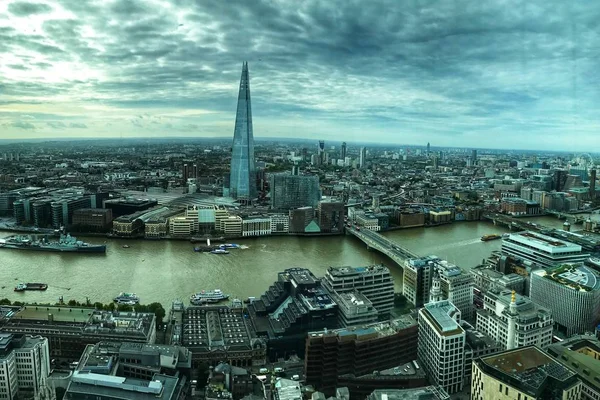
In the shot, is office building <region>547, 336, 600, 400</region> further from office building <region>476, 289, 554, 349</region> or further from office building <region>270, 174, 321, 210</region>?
office building <region>270, 174, 321, 210</region>

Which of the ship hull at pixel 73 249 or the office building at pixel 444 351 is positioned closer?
the office building at pixel 444 351

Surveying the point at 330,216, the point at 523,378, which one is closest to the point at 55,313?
the point at 523,378

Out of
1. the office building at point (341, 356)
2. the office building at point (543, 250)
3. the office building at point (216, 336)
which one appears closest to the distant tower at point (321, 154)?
the office building at point (543, 250)

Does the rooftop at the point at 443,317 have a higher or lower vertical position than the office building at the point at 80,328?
higher

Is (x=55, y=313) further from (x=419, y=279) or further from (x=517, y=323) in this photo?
(x=517, y=323)

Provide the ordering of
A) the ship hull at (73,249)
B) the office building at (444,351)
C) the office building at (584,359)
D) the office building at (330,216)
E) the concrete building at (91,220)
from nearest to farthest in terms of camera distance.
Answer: the office building at (584,359) → the office building at (444,351) → the ship hull at (73,249) → the concrete building at (91,220) → the office building at (330,216)

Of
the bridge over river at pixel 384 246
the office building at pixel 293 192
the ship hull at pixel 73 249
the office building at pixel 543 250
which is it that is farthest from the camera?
the office building at pixel 293 192

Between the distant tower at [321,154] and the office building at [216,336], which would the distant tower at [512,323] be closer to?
the office building at [216,336]
